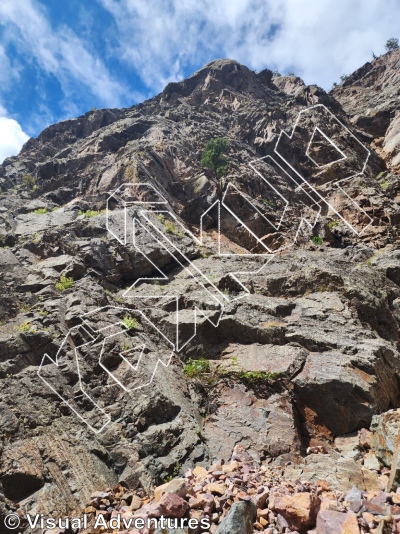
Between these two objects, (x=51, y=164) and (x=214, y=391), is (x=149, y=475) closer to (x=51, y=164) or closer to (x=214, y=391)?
(x=214, y=391)

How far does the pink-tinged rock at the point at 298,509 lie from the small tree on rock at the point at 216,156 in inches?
985

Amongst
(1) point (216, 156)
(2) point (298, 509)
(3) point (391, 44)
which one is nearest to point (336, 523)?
(2) point (298, 509)

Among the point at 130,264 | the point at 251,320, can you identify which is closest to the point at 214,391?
the point at 251,320

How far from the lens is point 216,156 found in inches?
1165

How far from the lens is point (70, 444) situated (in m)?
7.59

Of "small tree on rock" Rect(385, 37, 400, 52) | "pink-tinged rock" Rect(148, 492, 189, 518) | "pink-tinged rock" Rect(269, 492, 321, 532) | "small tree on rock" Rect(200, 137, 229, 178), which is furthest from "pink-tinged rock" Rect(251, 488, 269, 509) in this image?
"small tree on rock" Rect(385, 37, 400, 52)

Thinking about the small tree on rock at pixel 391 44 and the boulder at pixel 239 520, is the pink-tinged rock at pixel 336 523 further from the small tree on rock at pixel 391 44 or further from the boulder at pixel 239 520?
the small tree on rock at pixel 391 44

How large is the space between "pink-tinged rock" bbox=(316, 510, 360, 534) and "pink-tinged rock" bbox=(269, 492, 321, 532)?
16cm

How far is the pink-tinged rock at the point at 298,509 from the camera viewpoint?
4.83 m

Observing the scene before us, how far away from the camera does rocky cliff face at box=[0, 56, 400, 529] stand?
Answer: 25.3 feet

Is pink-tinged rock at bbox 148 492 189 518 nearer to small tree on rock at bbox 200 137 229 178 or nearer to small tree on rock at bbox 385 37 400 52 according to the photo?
small tree on rock at bbox 200 137 229 178

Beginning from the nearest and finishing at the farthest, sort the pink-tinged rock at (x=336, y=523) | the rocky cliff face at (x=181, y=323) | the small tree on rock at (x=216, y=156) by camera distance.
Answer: the pink-tinged rock at (x=336, y=523) → the rocky cliff face at (x=181, y=323) → the small tree on rock at (x=216, y=156)

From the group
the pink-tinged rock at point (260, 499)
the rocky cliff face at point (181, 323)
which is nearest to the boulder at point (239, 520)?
the pink-tinged rock at point (260, 499)

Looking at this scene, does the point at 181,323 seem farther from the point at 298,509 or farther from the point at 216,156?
the point at 216,156
